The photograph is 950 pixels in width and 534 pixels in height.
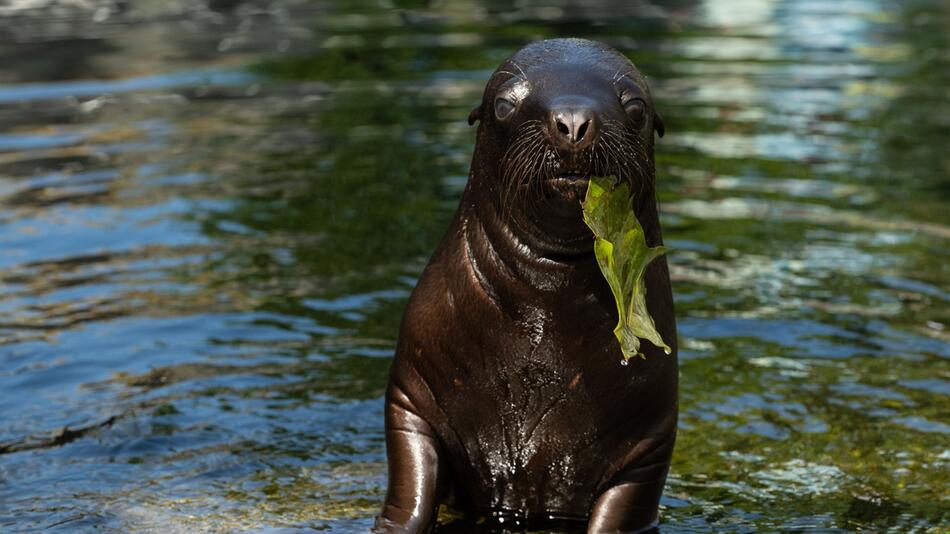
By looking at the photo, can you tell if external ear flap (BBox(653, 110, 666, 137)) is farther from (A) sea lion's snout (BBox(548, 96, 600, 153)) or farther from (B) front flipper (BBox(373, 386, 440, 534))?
(B) front flipper (BBox(373, 386, 440, 534))

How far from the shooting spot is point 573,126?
→ 5777 mm

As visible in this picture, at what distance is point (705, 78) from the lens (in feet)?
66.3

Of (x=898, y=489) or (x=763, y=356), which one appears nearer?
(x=898, y=489)

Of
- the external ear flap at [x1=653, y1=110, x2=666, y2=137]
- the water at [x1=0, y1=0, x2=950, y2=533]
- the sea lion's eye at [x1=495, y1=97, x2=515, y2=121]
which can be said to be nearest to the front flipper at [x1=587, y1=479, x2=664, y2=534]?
the water at [x1=0, y1=0, x2=950, y2=533]

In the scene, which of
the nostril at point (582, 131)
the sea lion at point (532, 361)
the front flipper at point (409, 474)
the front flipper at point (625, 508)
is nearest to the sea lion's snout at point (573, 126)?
the nostril at point (582, 131)

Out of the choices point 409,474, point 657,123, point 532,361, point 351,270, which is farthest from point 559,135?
point 351,270

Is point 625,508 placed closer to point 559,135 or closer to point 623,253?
point 623,253

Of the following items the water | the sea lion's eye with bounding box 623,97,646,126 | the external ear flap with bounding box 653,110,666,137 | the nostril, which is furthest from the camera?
the water

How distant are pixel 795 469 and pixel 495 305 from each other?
6.88 feet

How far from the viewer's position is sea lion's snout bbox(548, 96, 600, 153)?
578 cm

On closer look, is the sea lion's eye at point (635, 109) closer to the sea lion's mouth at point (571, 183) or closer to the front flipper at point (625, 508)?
the sea lion's mouth at point (571, 183)

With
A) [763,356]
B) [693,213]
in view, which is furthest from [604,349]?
[693,213]

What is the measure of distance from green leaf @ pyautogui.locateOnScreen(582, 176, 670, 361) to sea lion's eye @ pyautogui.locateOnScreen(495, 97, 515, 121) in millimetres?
623

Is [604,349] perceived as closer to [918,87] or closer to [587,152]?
[587,152]
